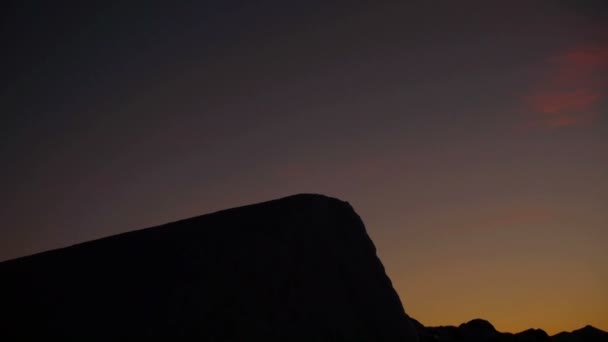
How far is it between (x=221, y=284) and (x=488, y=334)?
3975 mm

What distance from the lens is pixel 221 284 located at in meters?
4.68

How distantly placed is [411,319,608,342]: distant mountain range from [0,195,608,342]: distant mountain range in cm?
217

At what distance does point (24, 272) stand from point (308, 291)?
2.72 meters

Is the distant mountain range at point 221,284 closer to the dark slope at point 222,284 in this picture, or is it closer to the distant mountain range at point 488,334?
the dark slope at point 222,284

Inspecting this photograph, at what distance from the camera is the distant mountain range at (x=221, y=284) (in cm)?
457

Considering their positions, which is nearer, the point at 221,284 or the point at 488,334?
the point at 221,284

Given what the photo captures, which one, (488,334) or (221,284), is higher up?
(221,284)

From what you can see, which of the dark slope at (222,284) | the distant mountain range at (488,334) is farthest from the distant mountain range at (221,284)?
the distant mountain range at (488,334)

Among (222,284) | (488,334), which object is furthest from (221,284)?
(488,334)

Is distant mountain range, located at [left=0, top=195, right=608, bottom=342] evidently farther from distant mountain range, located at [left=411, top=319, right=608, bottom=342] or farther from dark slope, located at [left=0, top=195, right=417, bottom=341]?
distant mountain range, located at [left=411, top=319, right=608, bottom=342]

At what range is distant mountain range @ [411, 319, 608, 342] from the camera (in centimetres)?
677

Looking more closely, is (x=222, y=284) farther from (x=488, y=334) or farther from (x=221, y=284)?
(x=488, y=334)

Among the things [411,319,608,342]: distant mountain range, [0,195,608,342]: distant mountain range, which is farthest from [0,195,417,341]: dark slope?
[411,319,608,342]: distant mountain range

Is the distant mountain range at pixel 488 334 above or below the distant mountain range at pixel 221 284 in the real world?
below
